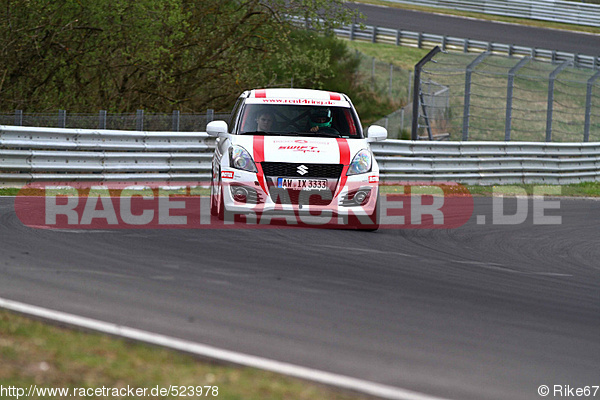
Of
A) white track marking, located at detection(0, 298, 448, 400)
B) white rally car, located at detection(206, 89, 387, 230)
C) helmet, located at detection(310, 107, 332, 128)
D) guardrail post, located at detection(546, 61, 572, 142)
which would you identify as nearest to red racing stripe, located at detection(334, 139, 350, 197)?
white rally car, located at detection(206, 89, 387, 230)

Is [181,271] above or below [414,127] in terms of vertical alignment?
below

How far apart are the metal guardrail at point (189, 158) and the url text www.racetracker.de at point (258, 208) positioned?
0.26m

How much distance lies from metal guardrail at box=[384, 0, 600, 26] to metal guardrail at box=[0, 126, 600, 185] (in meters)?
30.3

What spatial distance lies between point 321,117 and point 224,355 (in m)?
6.95

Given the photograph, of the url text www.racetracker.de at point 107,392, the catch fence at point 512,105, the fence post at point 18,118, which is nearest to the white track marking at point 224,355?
the url text www.racetracker.de at point 107,392

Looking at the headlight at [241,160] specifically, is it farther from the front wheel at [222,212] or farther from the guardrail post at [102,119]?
the guardrail post at [102,119]

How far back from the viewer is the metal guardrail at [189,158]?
47.9ft

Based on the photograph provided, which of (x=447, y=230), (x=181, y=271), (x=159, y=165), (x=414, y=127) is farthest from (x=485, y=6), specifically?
(x=181, y=271)

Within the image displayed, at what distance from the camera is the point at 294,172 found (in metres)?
10.4

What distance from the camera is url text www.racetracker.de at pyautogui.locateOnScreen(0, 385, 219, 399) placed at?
163 inches

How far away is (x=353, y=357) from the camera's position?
16.8 feet

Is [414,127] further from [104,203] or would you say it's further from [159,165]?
[104,203]

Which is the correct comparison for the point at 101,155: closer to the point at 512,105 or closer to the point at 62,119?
the point at 62,119

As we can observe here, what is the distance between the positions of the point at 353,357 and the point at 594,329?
80.5 inches
